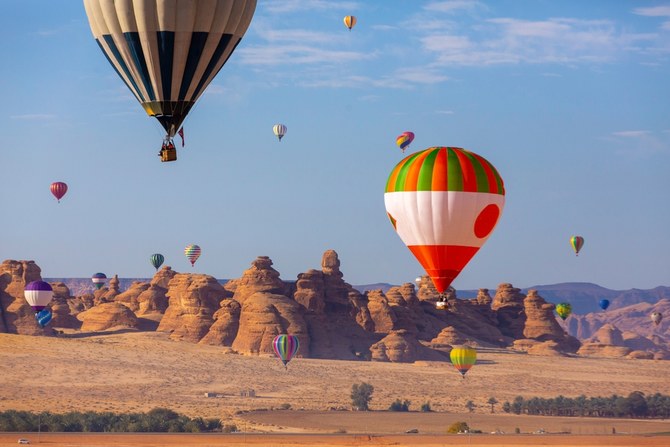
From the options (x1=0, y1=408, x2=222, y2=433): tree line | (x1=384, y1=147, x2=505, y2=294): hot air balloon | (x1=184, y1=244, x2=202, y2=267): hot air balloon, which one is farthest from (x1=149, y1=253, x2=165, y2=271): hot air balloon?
(x1=384, y1=147, x2=505, y2=294): hot air balloon

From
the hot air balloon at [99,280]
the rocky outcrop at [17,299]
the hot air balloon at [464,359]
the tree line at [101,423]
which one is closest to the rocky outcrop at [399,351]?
the hot air balloon at [464,359]

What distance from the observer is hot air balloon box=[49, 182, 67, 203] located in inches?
4397

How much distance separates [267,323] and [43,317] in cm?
2023

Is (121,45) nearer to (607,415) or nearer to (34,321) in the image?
(607,415)

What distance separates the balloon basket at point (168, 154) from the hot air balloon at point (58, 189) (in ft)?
224

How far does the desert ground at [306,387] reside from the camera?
2928 inches

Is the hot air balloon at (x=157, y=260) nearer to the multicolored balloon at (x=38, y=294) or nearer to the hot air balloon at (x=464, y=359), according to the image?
the multicolored balloon at (x=38, y=294)

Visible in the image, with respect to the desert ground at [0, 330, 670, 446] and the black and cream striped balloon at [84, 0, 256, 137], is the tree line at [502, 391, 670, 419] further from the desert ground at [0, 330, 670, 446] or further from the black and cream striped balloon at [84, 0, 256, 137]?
the black and cream striped balloon at [84, 0, 256, 137]

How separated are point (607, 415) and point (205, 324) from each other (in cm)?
4254

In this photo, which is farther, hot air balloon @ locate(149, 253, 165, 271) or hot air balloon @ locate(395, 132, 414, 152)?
hot air balloon @ locate(149, 253, 165, 271)

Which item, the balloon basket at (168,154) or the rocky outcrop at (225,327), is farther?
the rocky outcrop at (225,327)

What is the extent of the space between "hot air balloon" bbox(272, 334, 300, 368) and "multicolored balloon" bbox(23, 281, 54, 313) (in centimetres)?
2067

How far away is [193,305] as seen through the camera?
121312mm

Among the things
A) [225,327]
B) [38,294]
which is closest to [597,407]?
[225,327]
